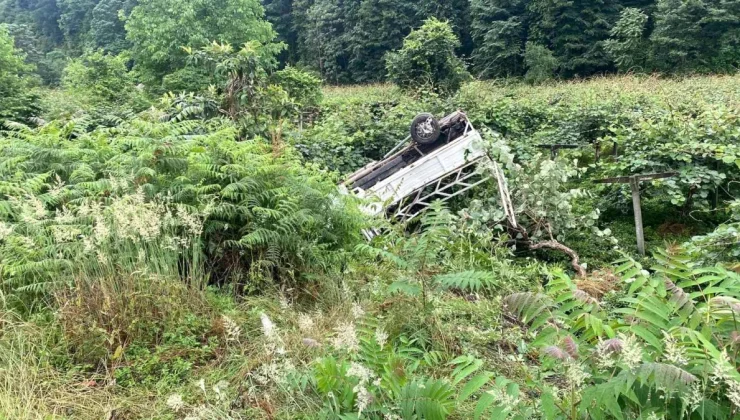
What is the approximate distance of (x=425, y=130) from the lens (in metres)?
7.20

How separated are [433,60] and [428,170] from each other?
12.1 m

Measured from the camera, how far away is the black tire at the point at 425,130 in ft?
23.5

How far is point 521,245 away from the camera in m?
6.33

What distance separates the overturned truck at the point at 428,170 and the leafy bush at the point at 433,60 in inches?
395

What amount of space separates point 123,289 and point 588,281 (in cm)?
407

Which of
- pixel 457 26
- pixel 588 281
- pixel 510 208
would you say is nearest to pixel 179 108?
pixel 510 208

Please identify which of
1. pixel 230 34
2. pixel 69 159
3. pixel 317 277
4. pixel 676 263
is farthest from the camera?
pixel 230 34

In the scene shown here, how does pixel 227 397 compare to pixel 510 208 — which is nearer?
pixel 227 397

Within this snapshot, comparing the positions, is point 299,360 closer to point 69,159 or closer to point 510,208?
point 69,159

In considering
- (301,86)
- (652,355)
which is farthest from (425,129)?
(301,86)

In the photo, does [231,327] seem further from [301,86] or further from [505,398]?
[301,86]

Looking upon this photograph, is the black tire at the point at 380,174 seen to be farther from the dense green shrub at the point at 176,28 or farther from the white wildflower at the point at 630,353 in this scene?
the dense green shrub at the point at 176,28

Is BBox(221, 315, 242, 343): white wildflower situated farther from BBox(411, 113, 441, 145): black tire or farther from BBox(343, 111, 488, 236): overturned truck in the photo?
BBox(411, 113, 441, 145): black tire

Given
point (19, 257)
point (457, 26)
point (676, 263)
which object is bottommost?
point (457, 26)
